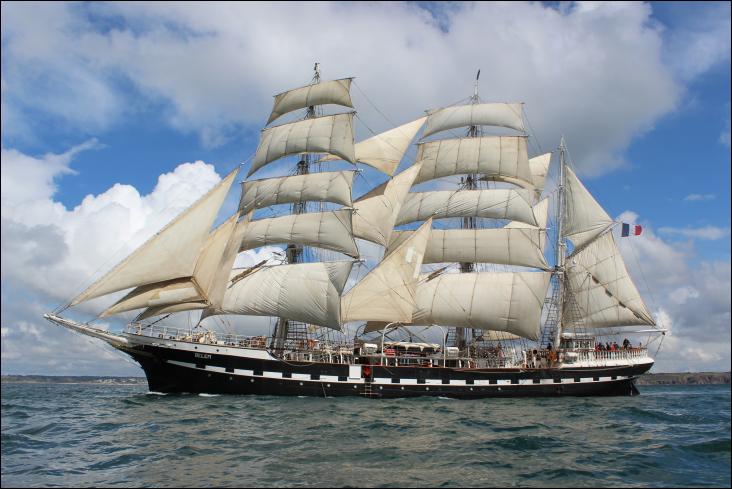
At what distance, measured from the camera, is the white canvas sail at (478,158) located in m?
59.7

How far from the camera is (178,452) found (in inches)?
778

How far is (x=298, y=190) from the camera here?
5278 cm

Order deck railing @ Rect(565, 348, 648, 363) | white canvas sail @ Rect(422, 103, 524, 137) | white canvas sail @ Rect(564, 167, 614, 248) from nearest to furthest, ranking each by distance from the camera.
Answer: deck railing @ Rect(565, 348, 648, 363), white canvas sail @ Rect(564, 167, 614, 248), white canvas sail @ Rect(422, 103, 524, 137)

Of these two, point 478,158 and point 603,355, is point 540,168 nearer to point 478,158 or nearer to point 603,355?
point 478,158

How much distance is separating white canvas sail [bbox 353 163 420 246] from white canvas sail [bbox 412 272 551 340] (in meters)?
7.14

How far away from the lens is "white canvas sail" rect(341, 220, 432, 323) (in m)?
49.9

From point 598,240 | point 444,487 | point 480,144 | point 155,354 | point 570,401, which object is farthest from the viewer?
point 480,144

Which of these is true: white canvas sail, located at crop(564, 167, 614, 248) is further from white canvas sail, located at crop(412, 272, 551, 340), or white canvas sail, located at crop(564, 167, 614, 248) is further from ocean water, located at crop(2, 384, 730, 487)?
ocean water, located at crop(2, 384, 730, 487)

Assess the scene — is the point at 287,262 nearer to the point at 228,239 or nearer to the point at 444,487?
the point at 228,239

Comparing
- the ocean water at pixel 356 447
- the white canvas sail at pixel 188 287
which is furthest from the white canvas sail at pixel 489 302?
the white canvas sail at pixel 188 287

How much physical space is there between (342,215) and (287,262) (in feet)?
22.2

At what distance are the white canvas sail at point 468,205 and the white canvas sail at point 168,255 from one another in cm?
2316

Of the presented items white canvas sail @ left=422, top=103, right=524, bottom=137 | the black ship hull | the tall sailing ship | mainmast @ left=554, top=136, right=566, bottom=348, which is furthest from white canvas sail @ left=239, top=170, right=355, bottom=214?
mainmast @ left=554, top=136, right=566, bottom=348

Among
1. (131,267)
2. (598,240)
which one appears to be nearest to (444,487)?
(131,267)
